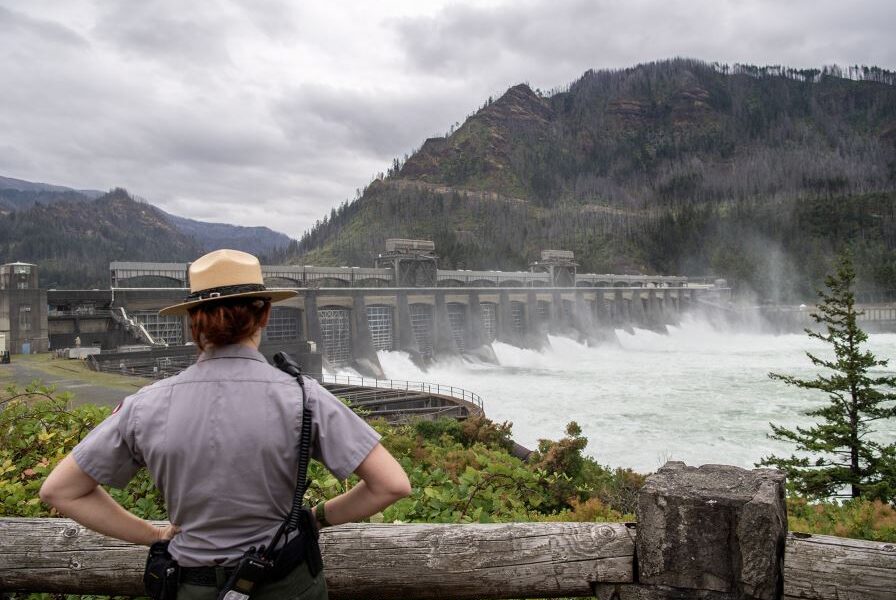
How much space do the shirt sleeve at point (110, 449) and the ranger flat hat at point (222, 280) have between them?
1.45 feet

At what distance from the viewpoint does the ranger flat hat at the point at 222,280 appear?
2211mm

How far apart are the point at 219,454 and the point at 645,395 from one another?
40176 mm

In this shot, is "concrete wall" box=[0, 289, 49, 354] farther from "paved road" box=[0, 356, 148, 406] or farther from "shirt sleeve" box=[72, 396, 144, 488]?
"shirt sleeve" box=[72, 396, 144, 488]

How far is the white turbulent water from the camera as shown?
90.8 feet

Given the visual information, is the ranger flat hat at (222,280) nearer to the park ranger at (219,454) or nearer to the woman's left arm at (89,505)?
the park ranger at (219,454)

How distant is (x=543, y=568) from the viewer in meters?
3.00

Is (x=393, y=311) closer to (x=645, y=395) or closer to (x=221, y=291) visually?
(x=645, y=395)

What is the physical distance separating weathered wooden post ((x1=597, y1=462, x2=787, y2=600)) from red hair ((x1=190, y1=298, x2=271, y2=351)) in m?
1.88

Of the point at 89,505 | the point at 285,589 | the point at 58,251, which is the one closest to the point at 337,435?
the point at 285,589

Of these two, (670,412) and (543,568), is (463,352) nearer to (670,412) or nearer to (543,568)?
(670,412)

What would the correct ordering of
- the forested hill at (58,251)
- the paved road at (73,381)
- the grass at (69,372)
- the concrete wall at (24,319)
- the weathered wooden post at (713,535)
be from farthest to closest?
the forested hill at (58,251) → the concrete wall at (24,319) → the grass at (69,372) → the paved road at (73,381) → the weathered wooden post at (713,535)

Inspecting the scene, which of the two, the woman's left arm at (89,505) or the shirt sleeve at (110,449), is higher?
the shirt sleeve at (110,449)

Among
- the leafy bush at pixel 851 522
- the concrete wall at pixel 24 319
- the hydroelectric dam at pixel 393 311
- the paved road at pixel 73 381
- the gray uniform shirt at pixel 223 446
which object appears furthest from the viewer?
the hydroelectric dam at pixel 393 311

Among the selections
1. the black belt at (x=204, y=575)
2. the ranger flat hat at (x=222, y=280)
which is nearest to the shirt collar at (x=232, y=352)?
the ranger flat hat at (x=222, y=280)
